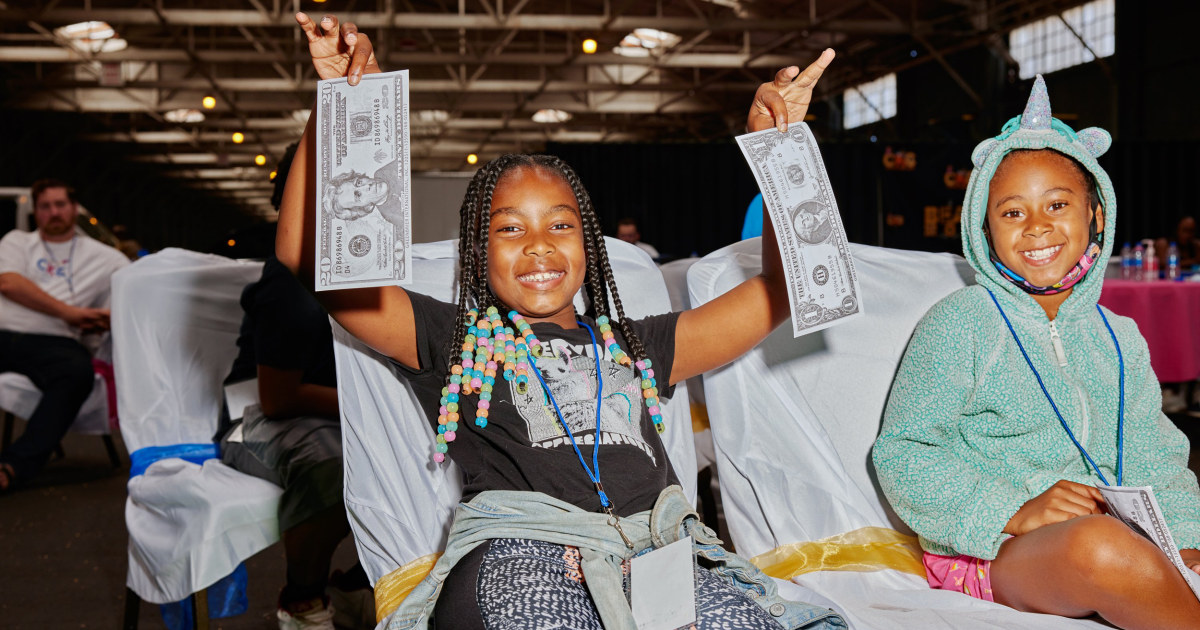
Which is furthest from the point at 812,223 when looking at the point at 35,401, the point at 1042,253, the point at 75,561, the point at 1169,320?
Answer: the point at 35,401

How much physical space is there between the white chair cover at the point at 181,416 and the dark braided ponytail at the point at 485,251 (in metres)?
0.74

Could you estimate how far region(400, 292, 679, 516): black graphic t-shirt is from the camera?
52.1 inches

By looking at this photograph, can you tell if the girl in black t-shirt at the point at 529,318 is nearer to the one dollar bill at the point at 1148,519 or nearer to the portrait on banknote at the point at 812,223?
the portrait on banknote at the point at 812,223

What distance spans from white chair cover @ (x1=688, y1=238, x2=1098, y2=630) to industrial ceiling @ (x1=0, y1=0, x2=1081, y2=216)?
329 inches

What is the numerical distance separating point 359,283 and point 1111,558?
977 millimetres

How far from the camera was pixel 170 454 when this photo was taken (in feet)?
6.81

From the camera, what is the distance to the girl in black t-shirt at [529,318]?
3.97 feet

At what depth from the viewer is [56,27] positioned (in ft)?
35.6

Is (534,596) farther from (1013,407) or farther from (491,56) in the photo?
(491,56)

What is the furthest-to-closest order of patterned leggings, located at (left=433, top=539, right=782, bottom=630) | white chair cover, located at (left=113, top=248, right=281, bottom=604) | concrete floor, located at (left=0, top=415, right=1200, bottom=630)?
1. concrete floor, located at (left=0, top=415, right=1200, bottom=630)
2. white chair cover, located at (left=113, top=248, right=281, bottom=604)
3. patterned leggings, located at (left=433, top=539, right=782, bottom=630)

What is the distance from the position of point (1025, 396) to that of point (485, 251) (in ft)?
2.75

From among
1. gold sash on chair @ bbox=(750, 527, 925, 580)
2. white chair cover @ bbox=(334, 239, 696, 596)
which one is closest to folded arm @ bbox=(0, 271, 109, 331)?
white chair cover @ bbox=(334, 239, 696, 596)

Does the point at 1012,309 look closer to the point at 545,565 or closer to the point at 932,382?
the point at 932,382

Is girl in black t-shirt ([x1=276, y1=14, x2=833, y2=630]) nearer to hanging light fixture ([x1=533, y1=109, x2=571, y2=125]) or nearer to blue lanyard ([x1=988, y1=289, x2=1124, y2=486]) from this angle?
blue lanyard ([x1=988, y1=289, x2=1124, y2=486])
